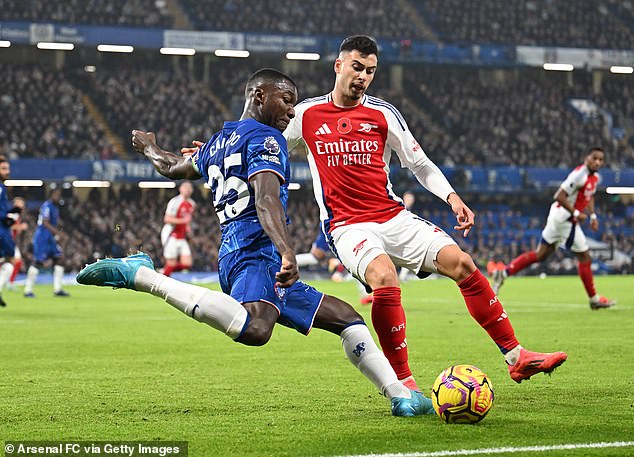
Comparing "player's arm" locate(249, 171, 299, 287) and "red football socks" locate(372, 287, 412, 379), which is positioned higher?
"player's arm" locate(249, 171, 299, 287)

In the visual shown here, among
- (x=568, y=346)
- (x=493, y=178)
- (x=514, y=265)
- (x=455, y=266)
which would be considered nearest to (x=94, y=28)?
(x=493, y=178)

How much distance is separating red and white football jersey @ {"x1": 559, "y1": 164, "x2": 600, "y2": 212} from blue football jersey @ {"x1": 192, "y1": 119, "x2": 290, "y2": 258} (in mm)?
9986

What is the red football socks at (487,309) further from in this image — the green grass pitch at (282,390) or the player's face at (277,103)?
the player's face at (277,103)

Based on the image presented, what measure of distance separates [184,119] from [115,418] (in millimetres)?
32449

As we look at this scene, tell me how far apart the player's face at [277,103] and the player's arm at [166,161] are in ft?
2.02

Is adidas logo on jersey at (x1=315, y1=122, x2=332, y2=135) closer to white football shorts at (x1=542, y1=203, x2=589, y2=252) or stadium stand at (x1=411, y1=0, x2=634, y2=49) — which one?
white football shorts at (x1=542, y1=203, x2=589, y2=252)

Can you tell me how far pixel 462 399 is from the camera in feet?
16.6

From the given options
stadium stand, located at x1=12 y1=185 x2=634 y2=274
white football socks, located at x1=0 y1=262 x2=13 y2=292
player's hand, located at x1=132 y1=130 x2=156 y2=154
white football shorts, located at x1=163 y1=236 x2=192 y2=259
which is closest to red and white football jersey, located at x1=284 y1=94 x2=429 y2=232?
player's hand, located at x1=132 y1=130 x2=156 y2=154

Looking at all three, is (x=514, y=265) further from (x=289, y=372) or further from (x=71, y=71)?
(x=71, y=71)

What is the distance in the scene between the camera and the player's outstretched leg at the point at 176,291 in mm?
5000

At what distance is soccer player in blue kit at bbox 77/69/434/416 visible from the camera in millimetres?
5000

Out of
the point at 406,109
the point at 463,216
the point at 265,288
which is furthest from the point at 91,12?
the point at 265,288

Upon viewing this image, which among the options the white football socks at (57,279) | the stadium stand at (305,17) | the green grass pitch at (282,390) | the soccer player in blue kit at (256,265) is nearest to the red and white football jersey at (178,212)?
the white football socks at (57,279)

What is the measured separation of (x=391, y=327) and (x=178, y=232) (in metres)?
14.5
